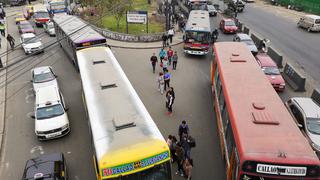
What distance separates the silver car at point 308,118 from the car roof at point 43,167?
10.7m

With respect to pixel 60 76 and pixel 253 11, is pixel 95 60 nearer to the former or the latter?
pixel 60 76

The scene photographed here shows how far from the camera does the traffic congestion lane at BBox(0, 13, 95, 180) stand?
502 inches

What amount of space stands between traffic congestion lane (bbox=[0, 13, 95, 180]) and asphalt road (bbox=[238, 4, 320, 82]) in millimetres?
17532

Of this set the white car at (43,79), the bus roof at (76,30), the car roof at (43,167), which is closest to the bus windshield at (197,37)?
the bus roof at (76,30)

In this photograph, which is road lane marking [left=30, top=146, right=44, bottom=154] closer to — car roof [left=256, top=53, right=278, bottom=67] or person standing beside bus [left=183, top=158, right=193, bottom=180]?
person standing beside bus [left=183, top=158, right=193, bottom=180]

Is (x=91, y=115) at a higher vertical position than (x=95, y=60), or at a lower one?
lower

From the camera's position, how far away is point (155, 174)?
335 inches

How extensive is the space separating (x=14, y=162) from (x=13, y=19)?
34.8 meters

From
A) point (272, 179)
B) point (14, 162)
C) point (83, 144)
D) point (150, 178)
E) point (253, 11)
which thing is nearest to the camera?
point (272, 179)

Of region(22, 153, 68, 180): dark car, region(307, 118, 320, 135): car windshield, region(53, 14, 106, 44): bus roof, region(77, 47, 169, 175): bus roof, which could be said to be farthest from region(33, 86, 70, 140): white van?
region(307, 118, 320, 135): car windshield

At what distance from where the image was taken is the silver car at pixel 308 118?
12.8 meters

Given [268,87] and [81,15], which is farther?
[81,15]

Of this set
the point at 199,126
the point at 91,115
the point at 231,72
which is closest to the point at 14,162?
the point at 91,115

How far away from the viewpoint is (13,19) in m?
41.8
